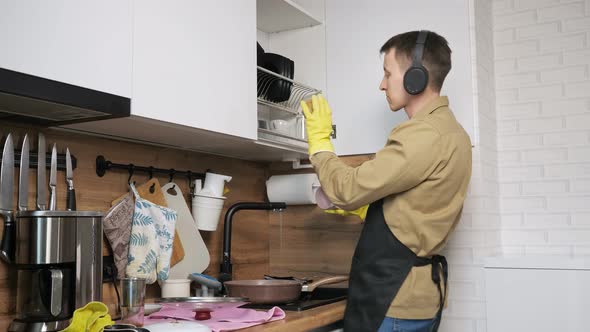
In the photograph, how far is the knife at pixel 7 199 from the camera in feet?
4.87

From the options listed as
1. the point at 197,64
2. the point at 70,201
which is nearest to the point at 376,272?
the point at 197,64

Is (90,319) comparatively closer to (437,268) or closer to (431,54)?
(437,268)

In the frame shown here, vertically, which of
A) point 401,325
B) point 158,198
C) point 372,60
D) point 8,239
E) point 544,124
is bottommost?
point 401,325

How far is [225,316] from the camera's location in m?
1.61

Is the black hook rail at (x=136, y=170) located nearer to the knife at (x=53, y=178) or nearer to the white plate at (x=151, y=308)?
the knife at (x=53, y=178)

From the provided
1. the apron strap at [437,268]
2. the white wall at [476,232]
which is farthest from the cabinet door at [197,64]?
the white wall at [476,232]

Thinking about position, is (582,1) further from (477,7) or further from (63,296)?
(63,296)

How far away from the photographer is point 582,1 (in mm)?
2344

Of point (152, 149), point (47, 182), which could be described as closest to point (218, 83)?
point (152, 149)

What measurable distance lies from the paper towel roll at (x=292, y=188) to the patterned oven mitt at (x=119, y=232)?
790 mm

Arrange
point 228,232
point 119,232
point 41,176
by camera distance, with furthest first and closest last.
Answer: point 228,232
point 119,232
point 41,176

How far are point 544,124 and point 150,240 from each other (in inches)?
60.8

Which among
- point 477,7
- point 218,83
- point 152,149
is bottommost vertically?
point 152,149

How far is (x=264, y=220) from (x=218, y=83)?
93cm
